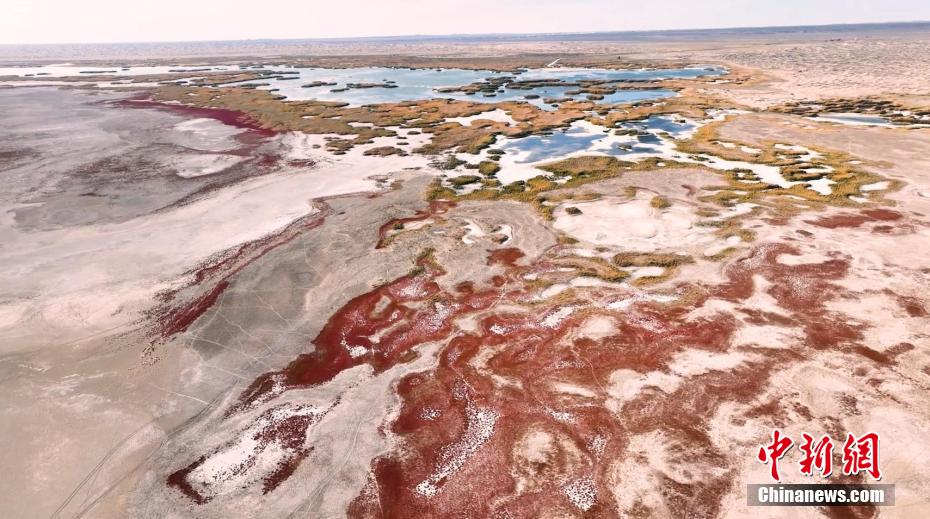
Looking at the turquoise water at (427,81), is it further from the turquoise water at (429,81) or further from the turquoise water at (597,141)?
the turquoise water at (597,141)

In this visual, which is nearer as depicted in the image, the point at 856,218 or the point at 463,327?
the point at 463,327

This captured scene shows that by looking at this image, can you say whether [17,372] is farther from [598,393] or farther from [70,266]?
[598,393]

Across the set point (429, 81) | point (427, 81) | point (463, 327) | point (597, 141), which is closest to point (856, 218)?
point (597, 141)

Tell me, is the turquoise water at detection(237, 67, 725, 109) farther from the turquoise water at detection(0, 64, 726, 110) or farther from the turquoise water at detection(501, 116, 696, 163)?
the turquoise water at detection(501, 116, 696, 163)

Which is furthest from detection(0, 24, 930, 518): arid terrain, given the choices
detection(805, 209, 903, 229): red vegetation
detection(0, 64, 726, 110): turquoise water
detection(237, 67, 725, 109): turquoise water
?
detection(237, 67, 725, 109): turquoise water

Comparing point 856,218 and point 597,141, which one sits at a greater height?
point 597,141

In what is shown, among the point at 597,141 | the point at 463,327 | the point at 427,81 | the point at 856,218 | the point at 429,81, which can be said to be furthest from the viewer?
the point at 427,81

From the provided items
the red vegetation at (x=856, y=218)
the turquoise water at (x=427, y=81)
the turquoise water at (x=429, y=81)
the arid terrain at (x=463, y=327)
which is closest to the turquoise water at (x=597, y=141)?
the arid terrain at (x=463, y=327)

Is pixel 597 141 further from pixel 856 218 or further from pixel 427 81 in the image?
pixel 427 81

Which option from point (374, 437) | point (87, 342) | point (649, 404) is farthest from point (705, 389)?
point (87, 342)
